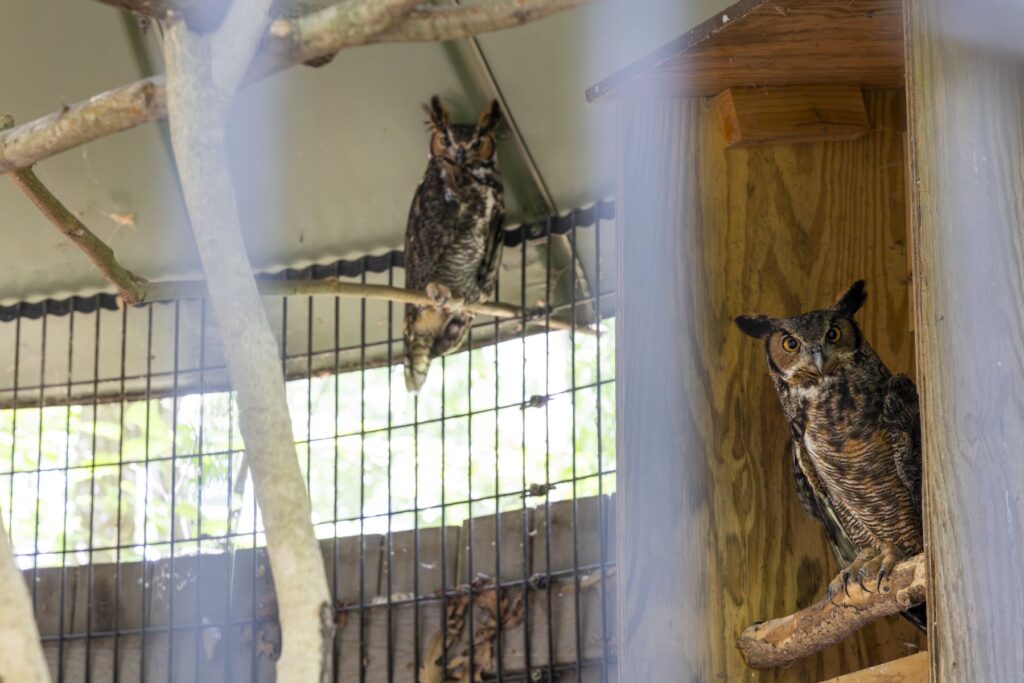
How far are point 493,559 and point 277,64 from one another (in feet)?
5.78

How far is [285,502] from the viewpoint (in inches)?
47.5

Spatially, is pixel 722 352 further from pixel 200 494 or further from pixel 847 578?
pixel 200 494

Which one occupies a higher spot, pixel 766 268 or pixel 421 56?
pixel 421 56

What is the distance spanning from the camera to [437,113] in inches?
161

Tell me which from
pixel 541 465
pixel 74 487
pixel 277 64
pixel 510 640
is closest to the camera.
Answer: pixel 277 64

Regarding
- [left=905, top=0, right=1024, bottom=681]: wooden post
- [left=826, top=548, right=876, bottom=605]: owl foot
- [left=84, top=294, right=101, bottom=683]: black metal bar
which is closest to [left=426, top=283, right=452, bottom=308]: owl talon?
[left=84, top=294, right=101, bottom=683]: black metal bar

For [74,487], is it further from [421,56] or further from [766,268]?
[766,268]

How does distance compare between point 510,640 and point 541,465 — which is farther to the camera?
point 541,465

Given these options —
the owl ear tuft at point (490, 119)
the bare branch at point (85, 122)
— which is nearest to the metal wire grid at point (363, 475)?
the owl ear tuft at point (490, 119)

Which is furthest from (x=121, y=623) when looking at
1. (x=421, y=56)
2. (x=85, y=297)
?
(x=421, y=56)

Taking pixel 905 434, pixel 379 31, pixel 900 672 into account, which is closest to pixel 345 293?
pixel 379 31

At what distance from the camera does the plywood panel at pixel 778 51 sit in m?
2.30

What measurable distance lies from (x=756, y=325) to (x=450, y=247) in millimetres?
2107

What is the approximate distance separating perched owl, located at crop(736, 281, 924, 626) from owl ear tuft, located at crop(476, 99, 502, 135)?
1.82 meters
